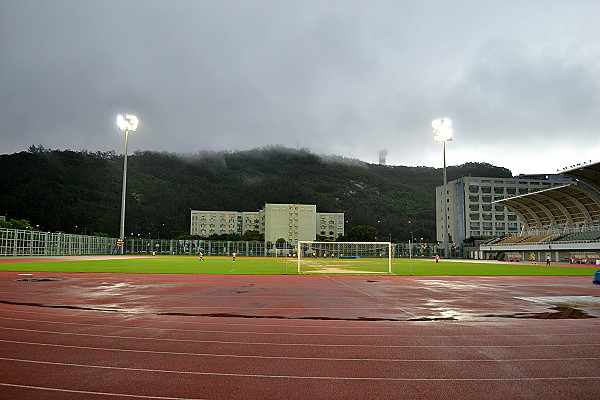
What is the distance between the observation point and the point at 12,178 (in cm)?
13238

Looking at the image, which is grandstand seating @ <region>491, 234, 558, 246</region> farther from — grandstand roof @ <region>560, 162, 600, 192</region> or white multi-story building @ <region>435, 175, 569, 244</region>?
white multi-story building @ <region>435, 175, 569, 244</region>

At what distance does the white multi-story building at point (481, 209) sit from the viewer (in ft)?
430

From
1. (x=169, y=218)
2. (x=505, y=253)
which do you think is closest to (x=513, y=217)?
(x=505, y=253)

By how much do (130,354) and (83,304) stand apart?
716 cm

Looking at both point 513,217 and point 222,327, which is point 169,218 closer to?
point 513,217

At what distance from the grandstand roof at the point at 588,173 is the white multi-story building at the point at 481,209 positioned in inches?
2633

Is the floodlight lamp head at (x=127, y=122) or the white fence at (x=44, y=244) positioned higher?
the floodlight lamp head at (x=127, y=122)

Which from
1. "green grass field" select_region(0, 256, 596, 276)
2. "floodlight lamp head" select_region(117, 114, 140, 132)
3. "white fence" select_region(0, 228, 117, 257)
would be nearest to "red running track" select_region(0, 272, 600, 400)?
"green grass field" select_region(0, 256, 596, 276)

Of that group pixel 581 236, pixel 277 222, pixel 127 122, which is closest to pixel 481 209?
pixel 581 236

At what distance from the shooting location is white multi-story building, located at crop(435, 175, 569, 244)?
131 meters

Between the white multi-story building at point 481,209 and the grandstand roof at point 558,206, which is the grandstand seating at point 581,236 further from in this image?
the white multi-story building at point 481,209

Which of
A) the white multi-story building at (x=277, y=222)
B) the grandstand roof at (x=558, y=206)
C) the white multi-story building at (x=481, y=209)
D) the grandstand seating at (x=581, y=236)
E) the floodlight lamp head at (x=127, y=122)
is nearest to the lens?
the floodlight lamp head at (x=127, y=122)

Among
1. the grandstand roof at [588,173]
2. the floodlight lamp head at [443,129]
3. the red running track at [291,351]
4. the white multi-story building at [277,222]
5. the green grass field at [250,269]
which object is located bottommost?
the green grass field at [250,269]

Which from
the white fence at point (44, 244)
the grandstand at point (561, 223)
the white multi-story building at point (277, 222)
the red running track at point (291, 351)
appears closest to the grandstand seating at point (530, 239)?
the grandstand at point (561, 223)
